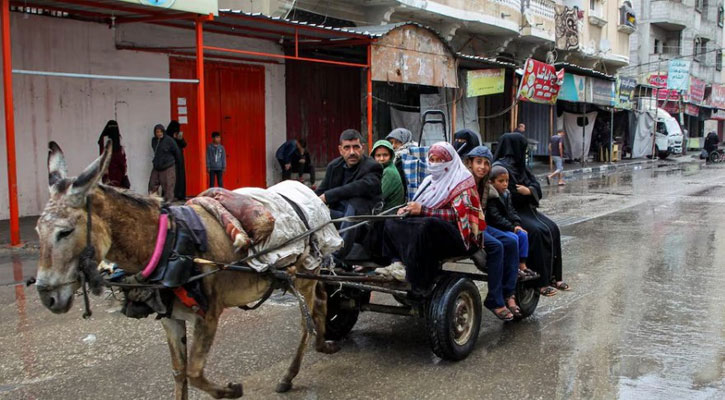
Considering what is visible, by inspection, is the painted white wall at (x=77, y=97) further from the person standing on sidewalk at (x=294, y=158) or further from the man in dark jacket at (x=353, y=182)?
the man in dark jacket at (x=353, y=182)

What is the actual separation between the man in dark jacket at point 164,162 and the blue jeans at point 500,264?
28.9ft

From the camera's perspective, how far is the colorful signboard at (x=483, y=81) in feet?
60.0

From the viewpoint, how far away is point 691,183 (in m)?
21.2

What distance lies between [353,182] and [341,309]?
1.05 metres

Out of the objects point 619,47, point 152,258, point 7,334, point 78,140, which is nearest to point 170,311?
point 152,258

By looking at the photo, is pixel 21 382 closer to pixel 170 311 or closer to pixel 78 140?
pixel 170 311

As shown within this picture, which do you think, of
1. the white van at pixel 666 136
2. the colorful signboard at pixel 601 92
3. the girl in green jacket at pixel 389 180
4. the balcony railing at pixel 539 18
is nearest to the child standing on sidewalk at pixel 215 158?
the girl in green jacket at pixel 389 180

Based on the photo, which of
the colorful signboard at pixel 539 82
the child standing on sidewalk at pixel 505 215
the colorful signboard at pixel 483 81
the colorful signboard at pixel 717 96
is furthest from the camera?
the colorful signboard at pixel 717 96

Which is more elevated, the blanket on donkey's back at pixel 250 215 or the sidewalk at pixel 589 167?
the blanket on donkey's back at pixel 250 215

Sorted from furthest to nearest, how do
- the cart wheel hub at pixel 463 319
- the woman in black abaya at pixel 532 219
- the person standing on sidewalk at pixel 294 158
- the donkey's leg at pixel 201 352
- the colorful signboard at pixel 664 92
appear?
the colorful signboard at pixel 664 92 < the person standing on sidewalk at pixel 294 158 < the woman in black abaya at pixel 532 219 < the cart wheel hub at pixel 463 319 < the donkey's leg at pixel 201 352

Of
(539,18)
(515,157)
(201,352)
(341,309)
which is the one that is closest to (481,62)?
(539,18)

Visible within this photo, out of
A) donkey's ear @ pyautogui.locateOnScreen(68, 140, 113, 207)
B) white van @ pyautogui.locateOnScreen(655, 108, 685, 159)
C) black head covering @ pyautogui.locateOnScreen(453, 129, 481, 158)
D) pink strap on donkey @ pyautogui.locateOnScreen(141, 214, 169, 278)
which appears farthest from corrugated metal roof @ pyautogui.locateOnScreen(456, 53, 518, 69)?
white van @ pyautogui.locateOnScreen(655, 108, 685, 159)

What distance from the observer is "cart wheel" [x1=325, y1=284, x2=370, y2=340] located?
5.35 m

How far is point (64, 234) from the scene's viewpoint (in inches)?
124
